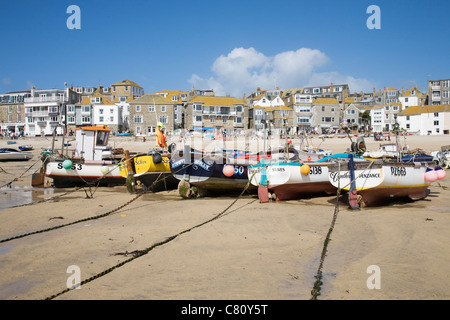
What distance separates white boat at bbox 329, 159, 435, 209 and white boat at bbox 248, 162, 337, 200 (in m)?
0.67

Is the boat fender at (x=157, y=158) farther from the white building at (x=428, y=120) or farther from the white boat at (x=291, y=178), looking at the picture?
the white building at (x=428, y=120)

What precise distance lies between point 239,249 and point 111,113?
68.8 metres

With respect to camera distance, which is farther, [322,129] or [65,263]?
[322,129]

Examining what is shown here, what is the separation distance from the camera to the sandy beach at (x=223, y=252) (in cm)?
531

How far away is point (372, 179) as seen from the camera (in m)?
11.3

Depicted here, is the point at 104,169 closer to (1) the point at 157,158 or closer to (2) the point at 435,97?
(1) the point at 157,158

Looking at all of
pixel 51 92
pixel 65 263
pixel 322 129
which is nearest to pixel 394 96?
pixel 322 129

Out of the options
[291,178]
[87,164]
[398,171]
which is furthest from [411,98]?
[87,164]

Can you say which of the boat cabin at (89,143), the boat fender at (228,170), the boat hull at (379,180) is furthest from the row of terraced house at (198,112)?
the boat hull at (379,180)

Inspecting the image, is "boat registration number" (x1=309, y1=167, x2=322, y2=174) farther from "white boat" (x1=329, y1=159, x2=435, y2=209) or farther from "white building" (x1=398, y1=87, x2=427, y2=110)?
"white building" (x1=398, y1=87, x2=427, y2=110)

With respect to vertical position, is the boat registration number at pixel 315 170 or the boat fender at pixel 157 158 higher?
the boat fender at pixel 157 158

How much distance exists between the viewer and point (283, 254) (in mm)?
6832

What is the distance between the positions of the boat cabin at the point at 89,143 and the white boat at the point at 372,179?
11.5m
